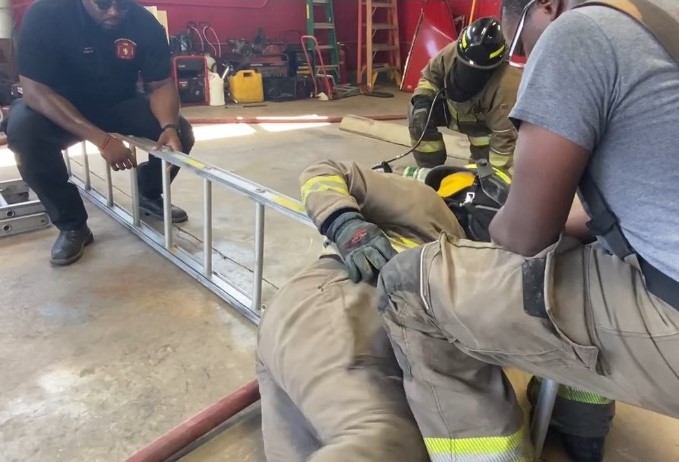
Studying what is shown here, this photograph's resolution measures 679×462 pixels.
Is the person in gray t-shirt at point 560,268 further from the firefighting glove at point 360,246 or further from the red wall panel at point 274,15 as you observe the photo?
the red wall panel at point 274,15

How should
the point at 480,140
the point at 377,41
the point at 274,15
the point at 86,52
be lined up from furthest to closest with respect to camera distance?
the point at 377,41 → the point at 274,15 → the point at 480,140 → the point at 86,52

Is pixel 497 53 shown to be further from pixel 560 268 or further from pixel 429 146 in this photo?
pixel 560 268

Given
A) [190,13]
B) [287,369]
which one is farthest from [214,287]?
[190,13]

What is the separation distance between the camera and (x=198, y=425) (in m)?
1.40

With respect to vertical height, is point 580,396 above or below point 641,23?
below

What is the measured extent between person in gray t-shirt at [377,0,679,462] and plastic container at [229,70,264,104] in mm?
5775

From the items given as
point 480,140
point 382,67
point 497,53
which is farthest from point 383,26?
point 497,53

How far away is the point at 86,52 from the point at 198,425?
5.89 ft

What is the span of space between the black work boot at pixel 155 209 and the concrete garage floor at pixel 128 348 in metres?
0.06

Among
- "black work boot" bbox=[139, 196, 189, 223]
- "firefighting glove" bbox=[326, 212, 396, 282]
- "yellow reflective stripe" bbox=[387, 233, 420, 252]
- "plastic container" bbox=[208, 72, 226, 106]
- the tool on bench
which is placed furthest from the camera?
the tool on bench

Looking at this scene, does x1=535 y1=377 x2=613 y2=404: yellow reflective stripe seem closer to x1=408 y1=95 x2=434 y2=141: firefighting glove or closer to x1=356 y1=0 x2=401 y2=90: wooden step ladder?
x1=408 y1=95 x2=434 y2=141: firefighting glove

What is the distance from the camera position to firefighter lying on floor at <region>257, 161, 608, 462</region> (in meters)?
1.11

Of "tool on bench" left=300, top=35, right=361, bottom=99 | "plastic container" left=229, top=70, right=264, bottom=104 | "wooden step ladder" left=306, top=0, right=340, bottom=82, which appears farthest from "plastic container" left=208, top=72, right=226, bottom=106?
"wooden step ladder" left=306, top=0, right=340, bottom=82

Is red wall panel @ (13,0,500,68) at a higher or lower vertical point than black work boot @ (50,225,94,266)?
higher
